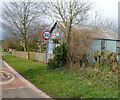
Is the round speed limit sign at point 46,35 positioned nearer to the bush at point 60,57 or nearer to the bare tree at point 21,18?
the bush at point 60,57

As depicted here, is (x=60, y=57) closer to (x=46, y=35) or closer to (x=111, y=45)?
(x=46, y=35)

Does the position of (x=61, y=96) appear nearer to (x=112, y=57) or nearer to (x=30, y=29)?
(x=112, y=57)

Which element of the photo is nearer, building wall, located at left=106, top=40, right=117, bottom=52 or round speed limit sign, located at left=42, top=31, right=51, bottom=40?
round speed limit sign, located at left=42, top=31, right=51, bottom=40

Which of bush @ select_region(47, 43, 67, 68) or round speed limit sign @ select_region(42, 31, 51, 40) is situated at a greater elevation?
round speed limit sign @ select_region(42, 31, 51, 40)

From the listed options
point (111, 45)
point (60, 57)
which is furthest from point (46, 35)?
point (111, 45)

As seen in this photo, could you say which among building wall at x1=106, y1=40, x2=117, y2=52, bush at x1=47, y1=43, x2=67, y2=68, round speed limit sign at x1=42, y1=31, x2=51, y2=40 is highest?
round speed limit sign at x1=42, y1=31, x2=51, y2=40

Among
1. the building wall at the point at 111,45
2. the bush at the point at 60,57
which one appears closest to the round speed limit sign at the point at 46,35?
the bush at the point at 60,57

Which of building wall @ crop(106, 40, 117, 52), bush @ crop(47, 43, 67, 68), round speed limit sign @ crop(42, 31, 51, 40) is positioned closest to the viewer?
round speed limit sign @ crop(42, 31, 51, 40)

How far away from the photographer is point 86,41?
11.8m

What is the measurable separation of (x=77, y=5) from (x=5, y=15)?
18.1 m

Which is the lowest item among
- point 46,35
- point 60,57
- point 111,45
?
point 60,57

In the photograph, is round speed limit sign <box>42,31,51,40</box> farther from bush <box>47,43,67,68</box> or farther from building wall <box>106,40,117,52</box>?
building wall <box>106,40,117,52</box>

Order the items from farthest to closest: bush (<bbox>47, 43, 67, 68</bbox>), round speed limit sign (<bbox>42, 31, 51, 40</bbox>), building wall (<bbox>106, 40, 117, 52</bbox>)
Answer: building wall (<bbox>106, 40, 117, 52</bbox>) < bush (<bbox>47, 43, 67, 68</bbox>) < round speed limit sign (<bbox>42, 31, 51, 40</bbox>)

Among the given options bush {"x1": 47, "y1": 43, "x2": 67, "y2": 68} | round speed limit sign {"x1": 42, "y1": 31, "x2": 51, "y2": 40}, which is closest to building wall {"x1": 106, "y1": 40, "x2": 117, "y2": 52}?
bush {"x1": 47, "y1": 43, "x2": 67, "y2": 68}
